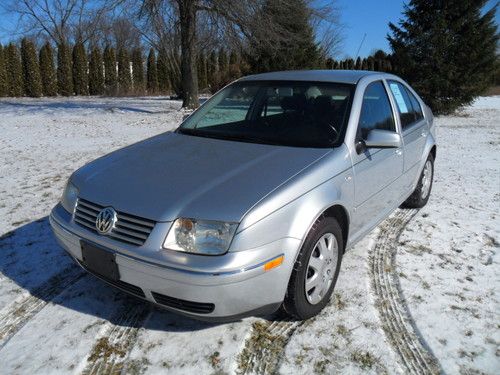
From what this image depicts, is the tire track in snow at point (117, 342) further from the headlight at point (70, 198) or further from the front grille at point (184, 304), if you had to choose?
the headlight at point (70, 198)

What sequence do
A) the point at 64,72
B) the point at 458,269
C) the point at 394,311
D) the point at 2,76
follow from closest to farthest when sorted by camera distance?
the point at 394,311
the point at 458,269
the point at 2,76
the point at 64,72

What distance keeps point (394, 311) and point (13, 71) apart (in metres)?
25.2

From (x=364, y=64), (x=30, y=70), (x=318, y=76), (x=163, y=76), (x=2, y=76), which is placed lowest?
(x=318, y=76)

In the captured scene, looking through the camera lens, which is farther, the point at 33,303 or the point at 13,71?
the point at 13,71

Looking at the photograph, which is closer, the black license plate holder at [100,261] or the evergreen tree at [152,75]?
the black license plate holder at [100,261]

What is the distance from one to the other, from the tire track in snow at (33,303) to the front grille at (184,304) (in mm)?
1035

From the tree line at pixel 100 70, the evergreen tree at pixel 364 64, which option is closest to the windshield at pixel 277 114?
the tree line at pixel 100 70

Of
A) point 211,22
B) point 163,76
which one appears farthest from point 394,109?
point 163,76

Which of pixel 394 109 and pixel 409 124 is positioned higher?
pixel 394 109

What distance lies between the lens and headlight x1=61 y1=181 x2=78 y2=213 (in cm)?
275

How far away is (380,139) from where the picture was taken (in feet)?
10.1

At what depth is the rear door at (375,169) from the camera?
3.10 meters

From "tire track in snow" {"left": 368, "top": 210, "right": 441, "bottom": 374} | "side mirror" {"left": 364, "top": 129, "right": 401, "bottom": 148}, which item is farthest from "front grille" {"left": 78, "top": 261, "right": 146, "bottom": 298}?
"side mirror" {"left": 364, "top": 129, "right": 401, "bottom": 148}

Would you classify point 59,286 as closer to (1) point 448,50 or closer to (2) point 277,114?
(2) point 277,114
